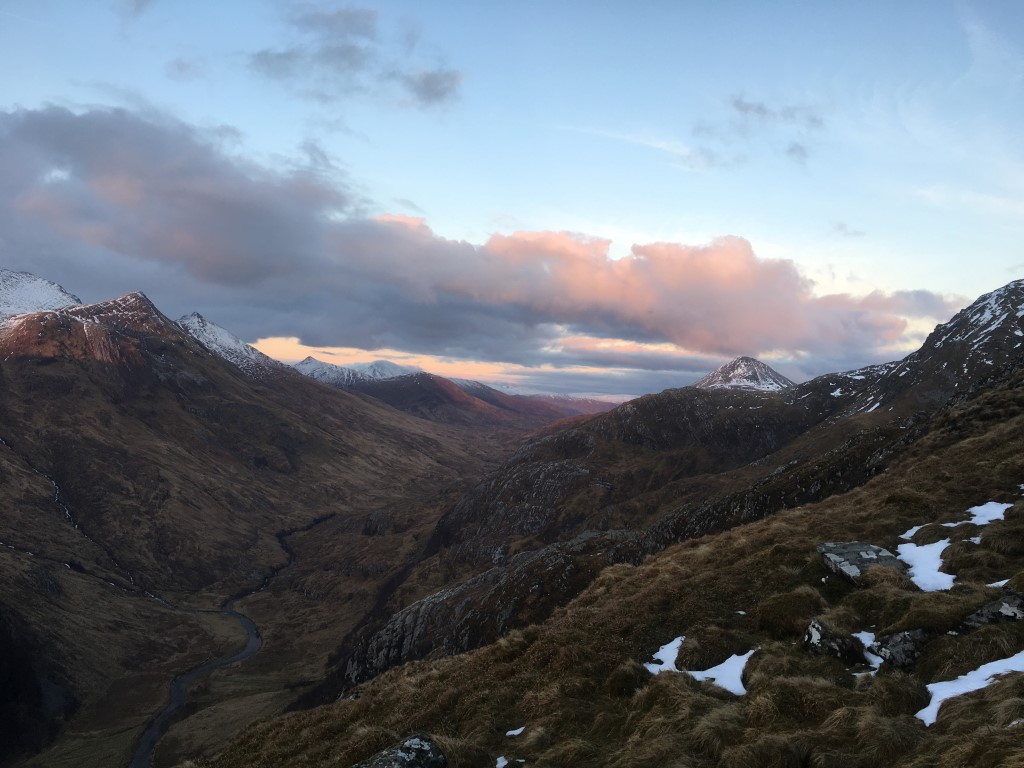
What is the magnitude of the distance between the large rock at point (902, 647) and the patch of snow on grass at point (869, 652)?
0.49ft

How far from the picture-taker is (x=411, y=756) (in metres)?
15.1

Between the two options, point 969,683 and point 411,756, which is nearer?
point 969,683

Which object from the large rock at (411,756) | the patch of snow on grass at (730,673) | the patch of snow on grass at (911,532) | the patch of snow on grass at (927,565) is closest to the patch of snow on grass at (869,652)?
the patch of snow on grass at (730,673)

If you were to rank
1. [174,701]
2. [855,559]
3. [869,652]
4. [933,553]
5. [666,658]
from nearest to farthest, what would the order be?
1. [869,652]
2. [666,658]
3. [855,559]
4. [933,553]
5. [174,701]

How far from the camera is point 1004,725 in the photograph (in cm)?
1039

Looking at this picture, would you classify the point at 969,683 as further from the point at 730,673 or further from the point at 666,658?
the point at 666,658

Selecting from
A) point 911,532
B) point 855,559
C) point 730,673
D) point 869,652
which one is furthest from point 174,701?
point 869,652

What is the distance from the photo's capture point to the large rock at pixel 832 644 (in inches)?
651

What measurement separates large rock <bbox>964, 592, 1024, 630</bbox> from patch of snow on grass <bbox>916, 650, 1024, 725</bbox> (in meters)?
1.89

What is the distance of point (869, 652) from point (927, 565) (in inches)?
302

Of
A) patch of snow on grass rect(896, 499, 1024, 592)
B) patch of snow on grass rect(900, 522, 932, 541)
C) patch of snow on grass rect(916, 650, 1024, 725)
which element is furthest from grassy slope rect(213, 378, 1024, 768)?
patch of snow on grass rect(896, 499, 1024, 592)

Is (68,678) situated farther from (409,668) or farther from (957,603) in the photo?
(957,603)

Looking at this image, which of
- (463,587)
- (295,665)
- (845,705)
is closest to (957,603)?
(845,705)

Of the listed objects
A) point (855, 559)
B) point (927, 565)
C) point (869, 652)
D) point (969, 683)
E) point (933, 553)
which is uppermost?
point (855, 559)
